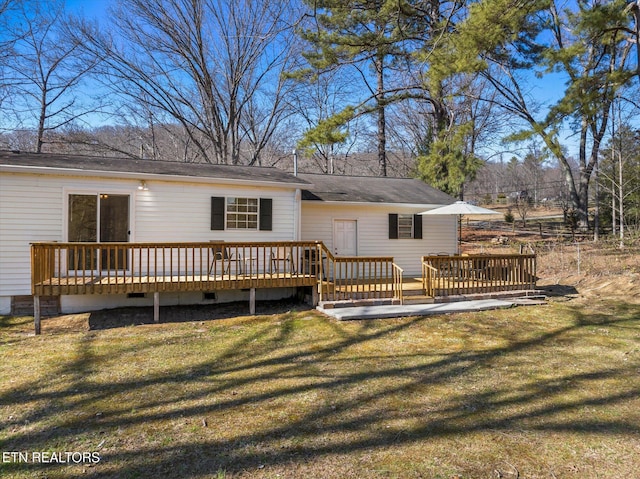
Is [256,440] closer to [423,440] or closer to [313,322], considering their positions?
[423,440]

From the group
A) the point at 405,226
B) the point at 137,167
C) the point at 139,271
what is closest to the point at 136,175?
the point at 137,167

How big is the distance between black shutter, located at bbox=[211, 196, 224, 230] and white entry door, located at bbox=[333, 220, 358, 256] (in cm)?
377

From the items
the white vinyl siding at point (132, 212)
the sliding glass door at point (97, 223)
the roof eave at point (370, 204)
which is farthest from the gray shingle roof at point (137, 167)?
the roof eave at point (370, 204)

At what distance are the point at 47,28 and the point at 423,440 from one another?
2294cm

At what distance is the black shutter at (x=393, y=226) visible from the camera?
1221 centimetres

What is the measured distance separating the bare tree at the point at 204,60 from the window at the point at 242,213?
448 inches

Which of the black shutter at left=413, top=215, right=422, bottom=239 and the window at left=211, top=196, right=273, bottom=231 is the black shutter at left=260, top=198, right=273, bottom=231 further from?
the black shutter at left=413, top=215, right=422, bottom=239

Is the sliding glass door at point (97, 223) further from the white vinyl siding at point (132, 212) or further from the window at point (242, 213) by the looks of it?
the window at point (242, 213)

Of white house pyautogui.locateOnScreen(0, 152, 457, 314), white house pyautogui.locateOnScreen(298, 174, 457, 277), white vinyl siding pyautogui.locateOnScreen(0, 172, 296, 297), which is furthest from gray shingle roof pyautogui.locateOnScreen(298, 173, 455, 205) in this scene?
white vinyl siding pyautogui.locateOnScreen(0, 172, 296, 297)

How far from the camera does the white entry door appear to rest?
11.8m

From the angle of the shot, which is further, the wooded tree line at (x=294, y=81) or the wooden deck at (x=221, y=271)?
the wooded tree line at (x=294, y=81)

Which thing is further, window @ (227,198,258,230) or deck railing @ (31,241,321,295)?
window @ (227,198,258,230)

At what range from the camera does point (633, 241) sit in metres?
15.2

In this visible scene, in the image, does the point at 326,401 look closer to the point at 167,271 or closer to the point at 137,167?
the point at 167,271
